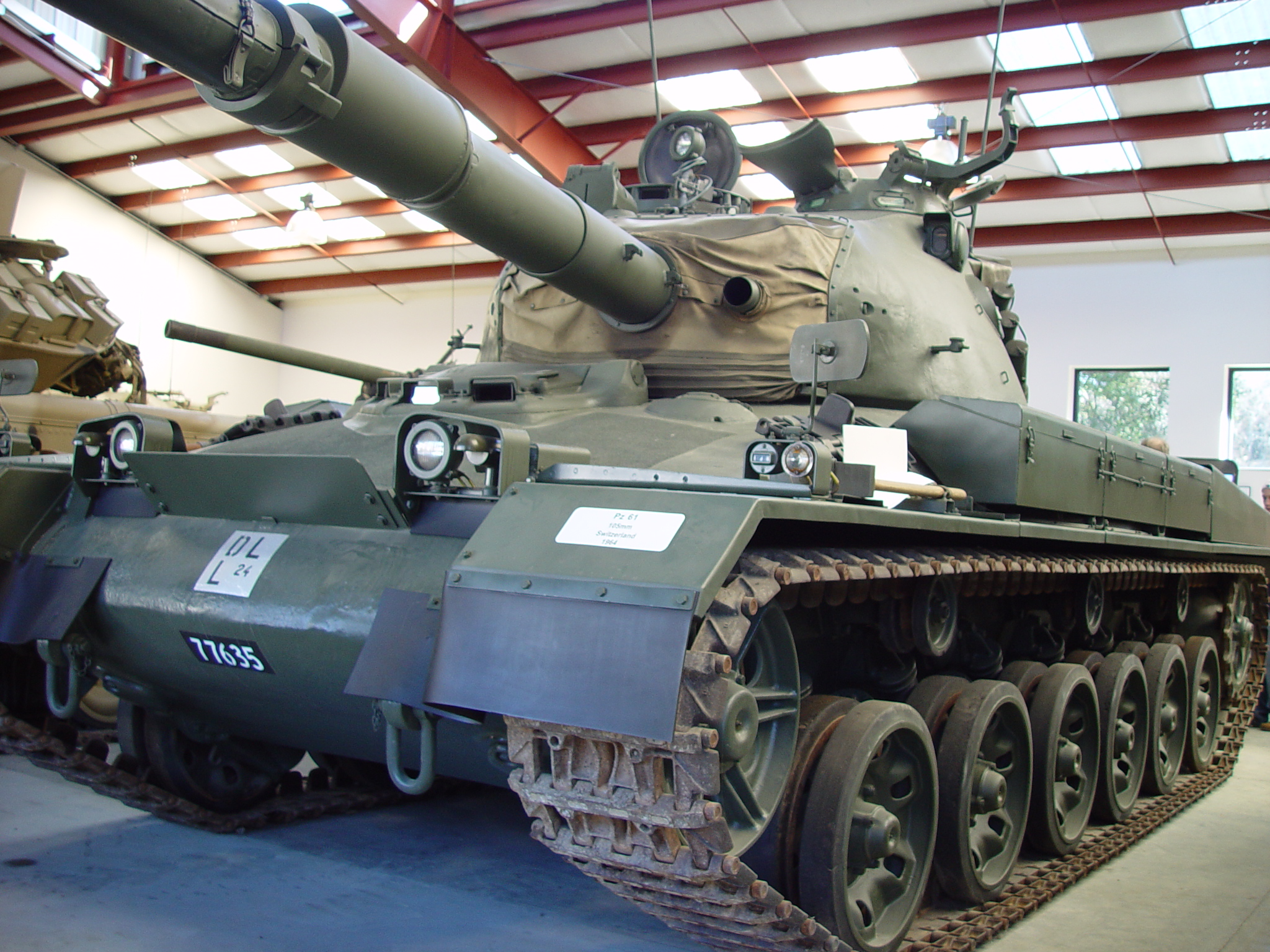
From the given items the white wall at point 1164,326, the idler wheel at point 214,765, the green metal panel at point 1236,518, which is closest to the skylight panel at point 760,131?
the white wall at point 1164,326

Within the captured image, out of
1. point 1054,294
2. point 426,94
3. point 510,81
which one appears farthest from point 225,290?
point 426,94

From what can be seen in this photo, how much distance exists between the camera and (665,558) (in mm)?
2686

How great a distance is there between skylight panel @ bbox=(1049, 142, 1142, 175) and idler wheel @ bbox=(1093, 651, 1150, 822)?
10.4 meters

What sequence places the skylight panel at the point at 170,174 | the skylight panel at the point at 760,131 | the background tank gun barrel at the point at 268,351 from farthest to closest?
the skylight panel at the point at 170,174 → the skylight panel at the point at 760,131 → the background tank gun barrel at the point at 268,351

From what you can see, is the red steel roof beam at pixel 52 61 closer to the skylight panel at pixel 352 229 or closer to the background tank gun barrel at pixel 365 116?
the skylight panel at pixel 352 229

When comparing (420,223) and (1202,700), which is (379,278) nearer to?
(420,223)

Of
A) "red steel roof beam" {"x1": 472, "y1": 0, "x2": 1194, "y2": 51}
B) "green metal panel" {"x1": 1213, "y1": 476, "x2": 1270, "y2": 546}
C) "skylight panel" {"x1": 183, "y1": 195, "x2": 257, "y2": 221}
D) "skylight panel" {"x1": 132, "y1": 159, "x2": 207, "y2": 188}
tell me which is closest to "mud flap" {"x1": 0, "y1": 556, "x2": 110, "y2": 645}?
"green metal panel" {"x1": 1213, "y1": 476, "x2": 1270, "y2": 546}

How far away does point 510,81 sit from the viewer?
15016 millimetres

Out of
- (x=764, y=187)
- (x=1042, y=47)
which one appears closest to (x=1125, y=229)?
(x=1042, y=47)

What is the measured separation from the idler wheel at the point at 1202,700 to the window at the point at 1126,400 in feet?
33.2

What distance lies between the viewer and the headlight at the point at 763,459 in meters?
3.34

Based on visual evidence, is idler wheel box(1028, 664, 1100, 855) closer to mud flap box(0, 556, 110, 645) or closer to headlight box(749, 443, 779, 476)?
headlight box(749, 443, 779, 476)

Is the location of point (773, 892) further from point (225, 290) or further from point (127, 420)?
point (225, 290)

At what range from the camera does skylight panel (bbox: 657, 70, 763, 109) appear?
48.3ft
